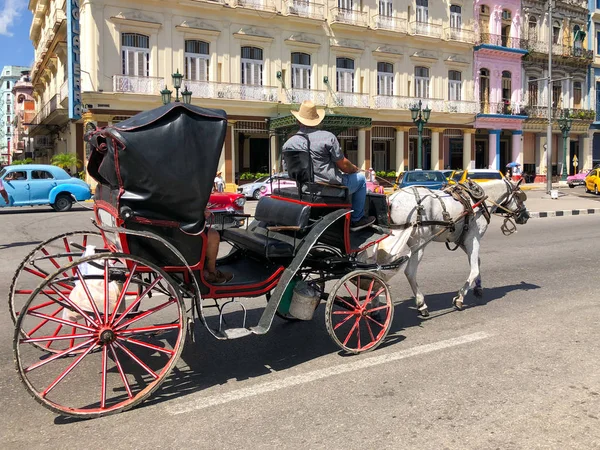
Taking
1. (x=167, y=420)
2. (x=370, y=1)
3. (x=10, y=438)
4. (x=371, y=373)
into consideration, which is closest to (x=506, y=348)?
(x=371, y=373)

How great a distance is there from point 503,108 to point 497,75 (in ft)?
7.06

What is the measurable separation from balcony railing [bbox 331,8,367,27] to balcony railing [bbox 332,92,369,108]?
3765mm

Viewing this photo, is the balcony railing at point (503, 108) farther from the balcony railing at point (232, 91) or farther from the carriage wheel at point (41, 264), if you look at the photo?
the carriage wheel at point (41, 264)

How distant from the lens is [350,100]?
31.6 m

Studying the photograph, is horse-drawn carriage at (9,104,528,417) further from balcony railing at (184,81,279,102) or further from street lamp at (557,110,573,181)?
street lamp at (557,110,573,181)

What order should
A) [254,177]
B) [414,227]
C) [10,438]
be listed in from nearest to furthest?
[10,438]
[414,227]
[254,177]

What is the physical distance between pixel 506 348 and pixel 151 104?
24077 millimetres

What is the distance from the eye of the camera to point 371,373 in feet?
14.5

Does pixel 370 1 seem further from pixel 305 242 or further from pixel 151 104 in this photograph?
pixel 305 242

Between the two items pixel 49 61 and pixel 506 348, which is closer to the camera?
pixel 506 348

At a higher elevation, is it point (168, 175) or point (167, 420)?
point (168, 175)

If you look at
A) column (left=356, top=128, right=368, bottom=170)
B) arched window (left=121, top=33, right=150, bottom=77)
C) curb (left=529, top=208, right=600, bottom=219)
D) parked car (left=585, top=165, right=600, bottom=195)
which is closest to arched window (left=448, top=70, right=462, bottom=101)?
column (left=356, top=128, right=368, bottom=170)

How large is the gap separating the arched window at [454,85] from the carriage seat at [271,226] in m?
32.4

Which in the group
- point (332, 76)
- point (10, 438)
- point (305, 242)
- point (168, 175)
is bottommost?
point (10, 438)
